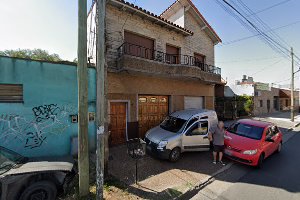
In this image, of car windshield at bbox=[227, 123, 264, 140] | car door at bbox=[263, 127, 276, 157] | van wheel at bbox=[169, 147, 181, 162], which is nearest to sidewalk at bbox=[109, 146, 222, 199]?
van wheel at bbox=[169, 147, 181, 162]

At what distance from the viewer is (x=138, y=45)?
9.46 meters

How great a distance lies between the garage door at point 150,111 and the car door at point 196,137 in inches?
132

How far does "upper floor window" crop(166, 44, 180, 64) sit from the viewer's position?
1135cm

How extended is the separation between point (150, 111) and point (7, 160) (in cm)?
698

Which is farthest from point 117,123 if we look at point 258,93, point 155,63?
point 258,93

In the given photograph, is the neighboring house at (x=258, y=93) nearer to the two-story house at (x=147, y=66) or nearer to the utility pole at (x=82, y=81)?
the two-story house at (x=147, y=66)

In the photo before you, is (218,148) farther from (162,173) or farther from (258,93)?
(258,93)

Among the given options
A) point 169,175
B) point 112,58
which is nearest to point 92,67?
point 112,58

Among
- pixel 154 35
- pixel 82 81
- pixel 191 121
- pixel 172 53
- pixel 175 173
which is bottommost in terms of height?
pixel 175 173

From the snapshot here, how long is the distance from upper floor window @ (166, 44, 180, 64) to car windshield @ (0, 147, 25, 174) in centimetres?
904

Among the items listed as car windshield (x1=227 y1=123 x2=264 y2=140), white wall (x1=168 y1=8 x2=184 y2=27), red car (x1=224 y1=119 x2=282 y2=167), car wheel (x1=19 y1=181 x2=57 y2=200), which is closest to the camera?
car wheel (x1=19 y1=181 x2=57 y2=200)

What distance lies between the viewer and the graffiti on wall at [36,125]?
577cm

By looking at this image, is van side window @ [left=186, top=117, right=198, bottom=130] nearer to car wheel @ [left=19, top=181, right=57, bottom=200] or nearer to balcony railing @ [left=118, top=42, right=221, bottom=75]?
balcony railing @ [left=118, top=42, right=221, bottom=75]

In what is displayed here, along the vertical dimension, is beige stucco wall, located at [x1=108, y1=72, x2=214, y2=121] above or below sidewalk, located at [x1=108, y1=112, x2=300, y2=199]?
above
